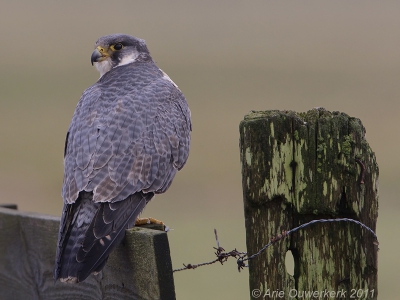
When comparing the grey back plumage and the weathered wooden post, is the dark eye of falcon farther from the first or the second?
the weathered wooden post

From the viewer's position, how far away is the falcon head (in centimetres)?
535

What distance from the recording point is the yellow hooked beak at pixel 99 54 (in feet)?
17.4

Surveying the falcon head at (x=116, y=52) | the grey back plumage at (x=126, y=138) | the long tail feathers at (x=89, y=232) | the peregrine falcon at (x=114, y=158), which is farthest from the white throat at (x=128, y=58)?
the long tail feathers at (x=89, y=232)

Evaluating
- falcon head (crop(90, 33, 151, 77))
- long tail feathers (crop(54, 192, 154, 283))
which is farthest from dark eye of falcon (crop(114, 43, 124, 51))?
long tail feathers (crop(54, 192, 154, 283))

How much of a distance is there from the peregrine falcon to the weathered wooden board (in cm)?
8

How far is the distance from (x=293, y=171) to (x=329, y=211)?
0.59 ft

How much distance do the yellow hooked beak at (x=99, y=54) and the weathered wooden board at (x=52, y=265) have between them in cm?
206

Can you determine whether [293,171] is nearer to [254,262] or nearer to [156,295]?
[254,262]

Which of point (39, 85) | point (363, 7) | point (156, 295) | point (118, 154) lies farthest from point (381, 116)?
point (363, 7)

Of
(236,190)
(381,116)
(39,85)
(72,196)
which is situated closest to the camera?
(72,196)

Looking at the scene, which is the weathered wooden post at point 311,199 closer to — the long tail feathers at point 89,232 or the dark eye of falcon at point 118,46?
the long tail feathers at point 89,232

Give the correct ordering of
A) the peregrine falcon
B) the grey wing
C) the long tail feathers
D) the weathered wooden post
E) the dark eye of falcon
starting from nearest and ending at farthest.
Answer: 1. the weathered wooden post
2. the long tail feathers
3. the peregrine falcon
4. the grey wing
5. the dark eye of falcon

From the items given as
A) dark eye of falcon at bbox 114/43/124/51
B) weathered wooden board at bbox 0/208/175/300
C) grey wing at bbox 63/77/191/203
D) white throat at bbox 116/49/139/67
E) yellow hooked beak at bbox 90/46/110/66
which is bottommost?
weathered wooden board at bbox 0/208/175/300

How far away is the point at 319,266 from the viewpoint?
2557 mm
